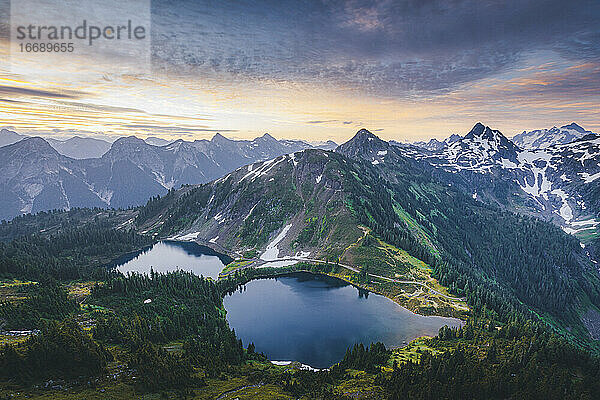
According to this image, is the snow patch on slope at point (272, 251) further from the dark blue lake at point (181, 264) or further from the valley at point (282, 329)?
the dark blue lake at point (181, 264)

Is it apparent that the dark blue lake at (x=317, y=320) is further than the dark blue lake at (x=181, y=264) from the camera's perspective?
No

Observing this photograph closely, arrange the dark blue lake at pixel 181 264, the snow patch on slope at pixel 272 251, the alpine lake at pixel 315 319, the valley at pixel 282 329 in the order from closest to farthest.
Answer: the valley at pixel 282 329
the alpine lake at pixel 315 319
the dark blue lake at pixel 181 264
the snow patch on slope at pixel 272 251

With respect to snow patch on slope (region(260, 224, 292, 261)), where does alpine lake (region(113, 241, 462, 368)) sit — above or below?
below

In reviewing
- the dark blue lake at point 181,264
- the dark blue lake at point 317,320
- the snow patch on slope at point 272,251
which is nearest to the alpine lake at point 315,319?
the dark blue lake at point 317,320

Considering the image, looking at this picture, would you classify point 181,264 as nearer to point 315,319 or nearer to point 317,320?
point 315,319

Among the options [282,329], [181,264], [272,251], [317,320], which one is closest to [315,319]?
[317,320]

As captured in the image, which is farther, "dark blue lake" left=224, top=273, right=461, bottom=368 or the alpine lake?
the alpine lake

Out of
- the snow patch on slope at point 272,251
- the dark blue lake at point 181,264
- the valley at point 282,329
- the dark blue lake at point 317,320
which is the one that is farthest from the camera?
the snow patch on slope at point 272,251

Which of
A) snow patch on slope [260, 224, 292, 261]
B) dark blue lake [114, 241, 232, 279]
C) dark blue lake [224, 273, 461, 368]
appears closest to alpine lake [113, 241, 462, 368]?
dark blue lake [224, 273, 461, 368]

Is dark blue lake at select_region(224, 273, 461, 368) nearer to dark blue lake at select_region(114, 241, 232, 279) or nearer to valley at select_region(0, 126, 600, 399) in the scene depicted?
valley at select_region(0, 126, 600, 399)
